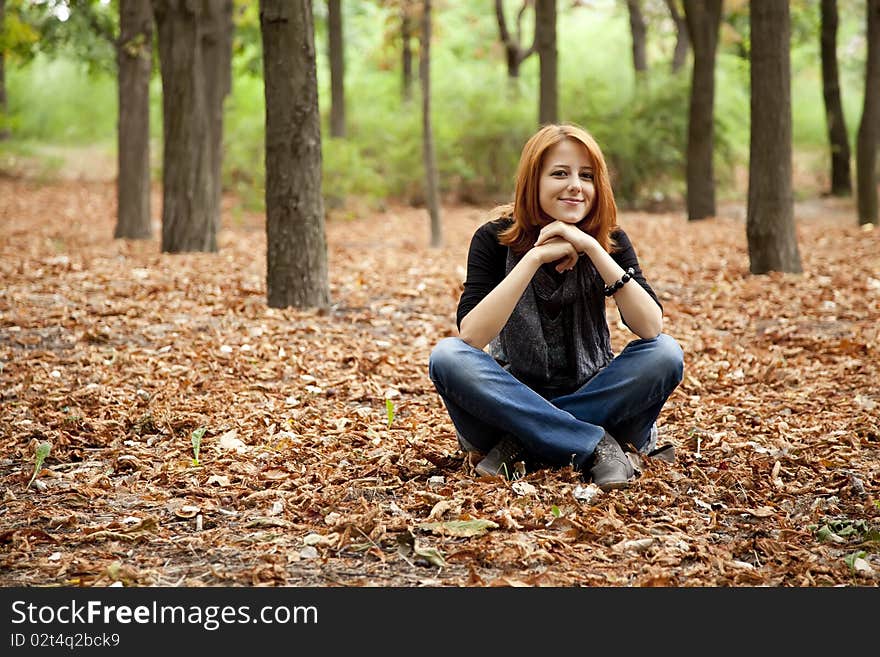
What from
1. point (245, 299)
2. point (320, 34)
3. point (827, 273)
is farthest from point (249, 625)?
point (320, 34)

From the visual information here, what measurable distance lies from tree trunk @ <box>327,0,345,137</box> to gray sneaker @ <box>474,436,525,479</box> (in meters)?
15.0

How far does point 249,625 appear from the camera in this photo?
287cm

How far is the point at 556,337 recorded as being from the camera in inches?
165

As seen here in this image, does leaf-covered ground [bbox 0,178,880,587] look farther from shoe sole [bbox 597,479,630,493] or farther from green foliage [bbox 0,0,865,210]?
green foliage [bbox 0,0,865,210]

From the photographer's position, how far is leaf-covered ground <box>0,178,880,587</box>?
3.34m

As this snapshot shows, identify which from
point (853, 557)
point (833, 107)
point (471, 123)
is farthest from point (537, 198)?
point (471, 123)

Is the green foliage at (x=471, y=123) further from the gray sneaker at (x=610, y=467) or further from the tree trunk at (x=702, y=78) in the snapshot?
the gray sneaker at (x=610, y=467)

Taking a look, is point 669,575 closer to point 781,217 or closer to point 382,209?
point 781,217

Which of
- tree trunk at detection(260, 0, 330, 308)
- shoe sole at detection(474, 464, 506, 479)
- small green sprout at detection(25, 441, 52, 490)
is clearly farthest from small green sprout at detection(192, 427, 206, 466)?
tree trunk at detection(260, 0, 330, 308)

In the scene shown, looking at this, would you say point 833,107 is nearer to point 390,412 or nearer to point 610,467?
point 390,412

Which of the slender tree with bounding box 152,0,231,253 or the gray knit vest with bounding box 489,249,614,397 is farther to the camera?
the slender tree with bounding box 152,0,231,253

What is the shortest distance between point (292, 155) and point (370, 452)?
3.58 meters

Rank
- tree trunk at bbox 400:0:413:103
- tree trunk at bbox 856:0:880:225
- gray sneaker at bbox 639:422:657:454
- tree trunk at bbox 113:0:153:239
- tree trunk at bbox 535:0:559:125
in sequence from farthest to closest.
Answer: tree trunk at bbox 400:0:413:103 → tree trunk at bbox 535:0:559:125 → tree trunk at bbox 113:0:153:239 → tree trunk at bbox 856:0:880:225 → gray sneaker at bbox 639:422:657:454

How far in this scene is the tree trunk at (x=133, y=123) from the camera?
12.8m
